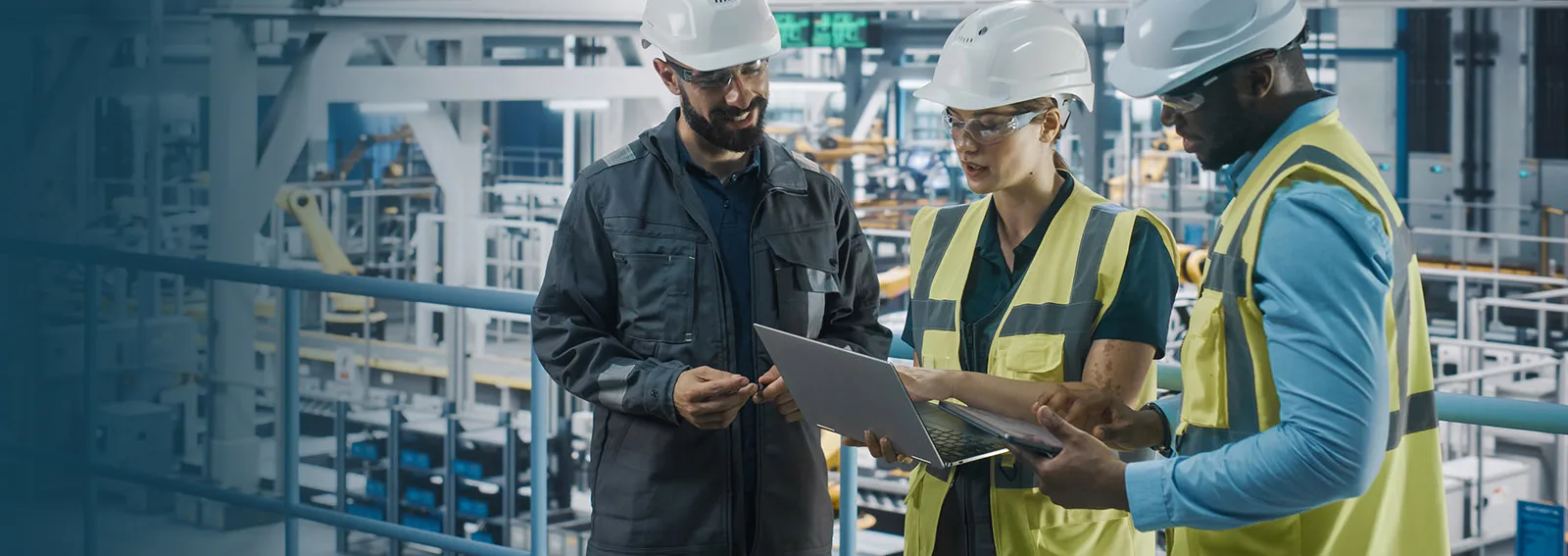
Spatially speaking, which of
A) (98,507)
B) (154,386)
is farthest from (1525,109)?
(98,507)

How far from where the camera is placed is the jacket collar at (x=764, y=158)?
82.1 inches

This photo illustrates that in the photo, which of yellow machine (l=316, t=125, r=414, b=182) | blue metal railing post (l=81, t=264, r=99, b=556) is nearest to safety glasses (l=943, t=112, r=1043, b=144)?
blue metal railing post (l=81, t=264, r=99, b=556)

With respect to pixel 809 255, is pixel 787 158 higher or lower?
higher

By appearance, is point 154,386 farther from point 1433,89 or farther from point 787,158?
point 1433,89

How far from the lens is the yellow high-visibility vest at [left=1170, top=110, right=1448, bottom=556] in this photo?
4.10 ft

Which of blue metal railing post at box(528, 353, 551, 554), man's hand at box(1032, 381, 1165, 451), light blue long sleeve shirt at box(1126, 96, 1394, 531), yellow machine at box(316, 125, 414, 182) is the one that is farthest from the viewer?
yellow machine at box(316, 125, 414, 182)

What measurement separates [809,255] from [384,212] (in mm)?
12850

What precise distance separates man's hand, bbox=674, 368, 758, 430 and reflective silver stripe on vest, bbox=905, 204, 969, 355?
249mm

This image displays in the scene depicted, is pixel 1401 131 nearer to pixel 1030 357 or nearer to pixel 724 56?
pixel 724 56

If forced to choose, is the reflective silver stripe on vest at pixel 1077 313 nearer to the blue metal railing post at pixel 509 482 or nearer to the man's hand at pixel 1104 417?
the man's hand at pixel 1104 417

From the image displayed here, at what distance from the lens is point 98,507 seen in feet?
13.0

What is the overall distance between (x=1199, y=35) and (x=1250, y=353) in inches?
12.0

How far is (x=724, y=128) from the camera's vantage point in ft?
6.78

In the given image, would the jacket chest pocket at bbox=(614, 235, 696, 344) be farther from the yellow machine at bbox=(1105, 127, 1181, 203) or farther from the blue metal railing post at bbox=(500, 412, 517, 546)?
the yellow machine at bbox=(1105, 127, 1181, 203)
